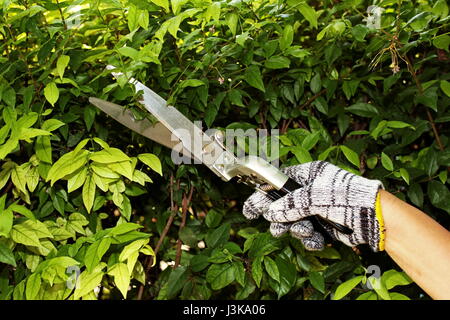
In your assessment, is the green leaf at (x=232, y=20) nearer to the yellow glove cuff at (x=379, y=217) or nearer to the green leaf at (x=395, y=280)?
the yellow glove cuff at (x=379, y=217)

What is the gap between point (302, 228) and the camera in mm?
982

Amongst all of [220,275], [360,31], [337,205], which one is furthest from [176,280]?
[360,31]

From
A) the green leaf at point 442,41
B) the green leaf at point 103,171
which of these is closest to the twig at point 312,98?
the green leaf at point 442,41

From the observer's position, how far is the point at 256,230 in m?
1.24

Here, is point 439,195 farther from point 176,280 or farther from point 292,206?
point 176,280

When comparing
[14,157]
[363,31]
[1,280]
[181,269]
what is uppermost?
[363,31]

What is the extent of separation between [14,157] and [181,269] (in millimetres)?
453

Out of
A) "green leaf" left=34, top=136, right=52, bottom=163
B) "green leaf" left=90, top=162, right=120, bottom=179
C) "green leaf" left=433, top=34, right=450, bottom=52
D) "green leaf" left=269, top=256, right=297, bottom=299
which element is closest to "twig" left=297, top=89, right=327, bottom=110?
"green leaf" left=433, top=34, right=450, bottom=52

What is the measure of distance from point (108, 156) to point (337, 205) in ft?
1.44

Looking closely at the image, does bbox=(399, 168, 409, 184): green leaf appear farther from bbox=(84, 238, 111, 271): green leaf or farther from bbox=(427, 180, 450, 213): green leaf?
bbox=(84, 238, 111, 271): green leaf

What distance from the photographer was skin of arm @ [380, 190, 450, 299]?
0.89 meters

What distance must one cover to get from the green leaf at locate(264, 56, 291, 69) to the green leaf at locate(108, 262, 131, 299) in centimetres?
49

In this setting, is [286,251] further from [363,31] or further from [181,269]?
[363,31]
